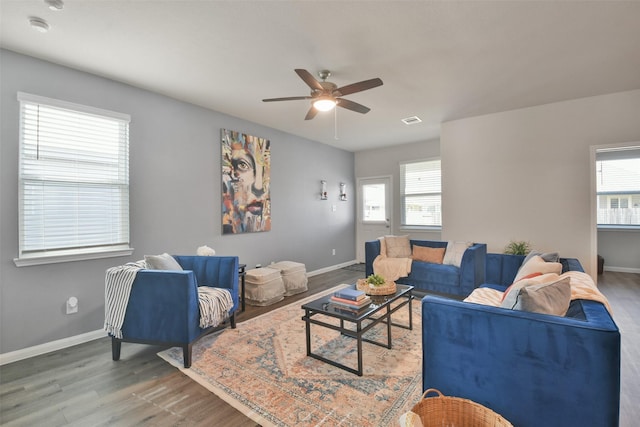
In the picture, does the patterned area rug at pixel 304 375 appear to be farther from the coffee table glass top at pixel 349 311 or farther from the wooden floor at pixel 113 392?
the coffee table glass top at pixel 349 311

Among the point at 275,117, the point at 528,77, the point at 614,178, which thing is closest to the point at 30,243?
the point at 275,117

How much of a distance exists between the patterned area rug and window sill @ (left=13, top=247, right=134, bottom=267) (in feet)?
4.03

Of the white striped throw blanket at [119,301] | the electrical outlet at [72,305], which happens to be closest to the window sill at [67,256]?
the electrical outlet at [72,305]

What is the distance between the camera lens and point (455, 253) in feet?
13.1

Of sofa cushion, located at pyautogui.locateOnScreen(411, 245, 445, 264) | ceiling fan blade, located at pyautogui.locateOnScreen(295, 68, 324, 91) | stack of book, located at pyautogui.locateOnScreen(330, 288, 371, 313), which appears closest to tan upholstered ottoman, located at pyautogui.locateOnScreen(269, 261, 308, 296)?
sofa cushion, located at pyautogui.locateOnScreen(411, 245, 445, 264)

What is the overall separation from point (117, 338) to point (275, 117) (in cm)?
330

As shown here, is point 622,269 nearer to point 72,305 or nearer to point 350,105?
point 350,105

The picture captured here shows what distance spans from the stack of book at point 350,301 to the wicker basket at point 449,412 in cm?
88

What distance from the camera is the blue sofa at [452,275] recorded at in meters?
3.67

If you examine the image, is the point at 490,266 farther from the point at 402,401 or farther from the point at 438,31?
the point at 438,31

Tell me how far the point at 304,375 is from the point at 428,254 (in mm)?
2737

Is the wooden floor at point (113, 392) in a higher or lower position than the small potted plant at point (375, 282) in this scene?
lower

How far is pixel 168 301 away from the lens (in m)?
2.33

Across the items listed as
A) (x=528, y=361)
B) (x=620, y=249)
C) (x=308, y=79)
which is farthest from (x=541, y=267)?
(x=620, y=249)
